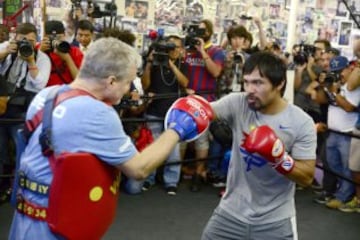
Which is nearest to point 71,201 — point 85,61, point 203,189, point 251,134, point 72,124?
point 72,124

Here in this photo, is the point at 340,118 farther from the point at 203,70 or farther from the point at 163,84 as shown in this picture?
the point at 163,84

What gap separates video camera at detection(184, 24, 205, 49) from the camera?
365 cm

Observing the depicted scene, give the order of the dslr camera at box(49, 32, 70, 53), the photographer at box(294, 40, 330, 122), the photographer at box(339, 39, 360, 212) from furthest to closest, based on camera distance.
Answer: the photographer at box(294, 40, 330, 122), the photographer at box(339, 39, 360, 212), the dslr camera at box(49, 32, 70, 53)

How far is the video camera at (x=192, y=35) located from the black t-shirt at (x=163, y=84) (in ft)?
0.51

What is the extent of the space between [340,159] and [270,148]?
2.15 metres

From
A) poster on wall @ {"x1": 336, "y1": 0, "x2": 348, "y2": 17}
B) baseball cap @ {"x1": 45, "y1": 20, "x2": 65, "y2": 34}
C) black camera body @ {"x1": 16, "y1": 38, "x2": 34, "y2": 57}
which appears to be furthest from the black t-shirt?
poster on wall @ {"x1": 336, "y1": 0, "x2": 348, "y2": 17}

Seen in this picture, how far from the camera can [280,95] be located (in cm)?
190

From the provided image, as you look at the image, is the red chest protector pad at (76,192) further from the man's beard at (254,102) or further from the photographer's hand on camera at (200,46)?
the photographer's hand on camera at (200,46)

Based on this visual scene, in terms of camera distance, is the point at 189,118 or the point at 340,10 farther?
the point at 340,10

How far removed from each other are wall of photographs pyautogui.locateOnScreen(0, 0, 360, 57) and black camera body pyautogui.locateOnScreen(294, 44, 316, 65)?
920 millimetres

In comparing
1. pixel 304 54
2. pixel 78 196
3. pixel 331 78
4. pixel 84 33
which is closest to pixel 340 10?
pixel 304 54

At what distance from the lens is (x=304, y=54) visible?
431 cm

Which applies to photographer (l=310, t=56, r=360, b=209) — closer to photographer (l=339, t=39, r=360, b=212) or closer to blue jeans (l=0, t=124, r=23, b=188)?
photographer (l=339, t=39, r=360, b=212)

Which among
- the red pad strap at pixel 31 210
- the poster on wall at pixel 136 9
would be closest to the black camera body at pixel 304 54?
the poster on wall at pixel 136 9
